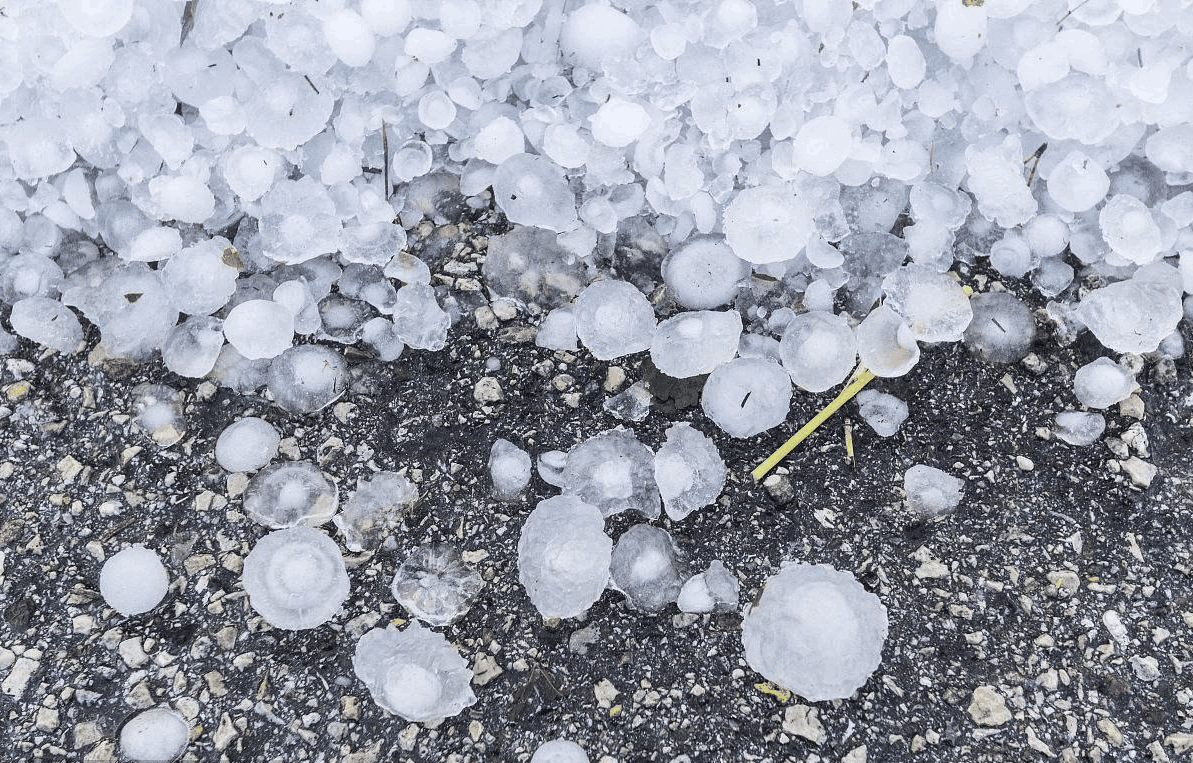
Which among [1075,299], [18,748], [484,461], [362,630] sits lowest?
[18,748]

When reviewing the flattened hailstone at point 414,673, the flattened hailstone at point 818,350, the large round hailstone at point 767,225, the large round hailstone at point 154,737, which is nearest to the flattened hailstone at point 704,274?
the large round hailstone at point 767,225

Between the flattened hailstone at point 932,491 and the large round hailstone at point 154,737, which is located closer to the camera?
the large round hailstone at point 154,737

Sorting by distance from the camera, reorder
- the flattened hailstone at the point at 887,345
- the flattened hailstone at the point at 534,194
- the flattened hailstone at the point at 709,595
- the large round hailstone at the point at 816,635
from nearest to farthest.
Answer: the large round hailstone at the point at 816,635 < the flattened hailstone at the point at 709,595 < the flattened hailstone at the point at 887,345 < the flattened hailstone at the point at 534,194

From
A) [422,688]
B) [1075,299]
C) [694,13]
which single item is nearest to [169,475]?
[422,688]

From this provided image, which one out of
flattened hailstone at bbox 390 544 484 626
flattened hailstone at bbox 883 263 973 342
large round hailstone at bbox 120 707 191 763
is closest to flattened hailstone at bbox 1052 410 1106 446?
flattened hailstone at bbox 883 263 973 342

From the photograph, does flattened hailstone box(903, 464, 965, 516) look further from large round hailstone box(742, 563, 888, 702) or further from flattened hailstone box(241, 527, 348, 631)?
flattened hailstone box(241, 527, 348, 631)

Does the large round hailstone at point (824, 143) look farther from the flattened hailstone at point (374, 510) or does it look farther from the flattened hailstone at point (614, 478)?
the flattened hailstone at point (374, 510)

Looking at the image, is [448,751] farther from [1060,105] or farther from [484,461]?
[1060,105]

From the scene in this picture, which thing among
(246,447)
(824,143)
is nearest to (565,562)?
(246,447)
